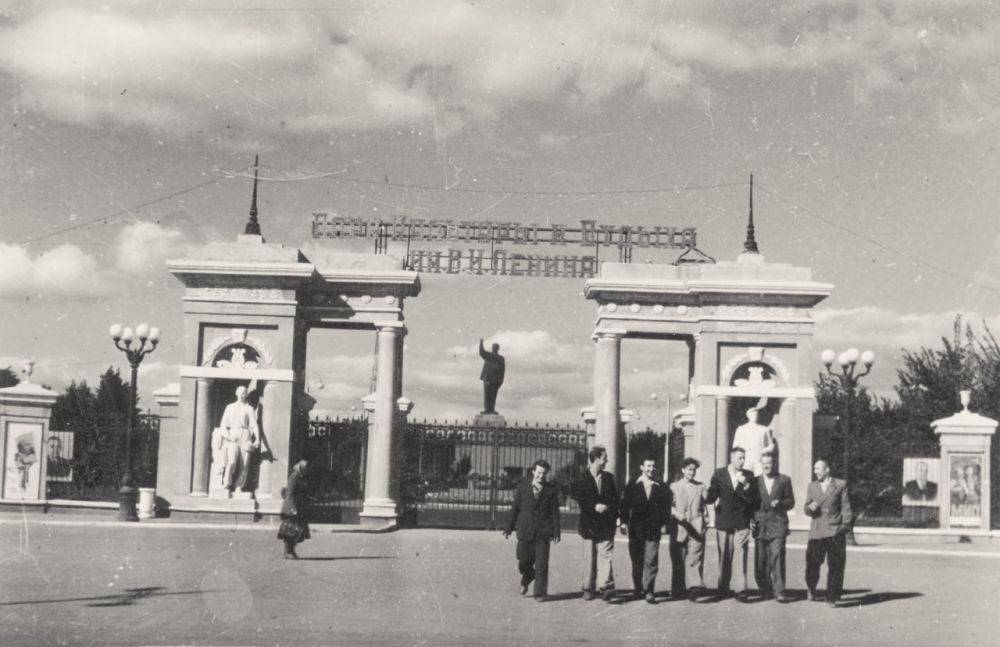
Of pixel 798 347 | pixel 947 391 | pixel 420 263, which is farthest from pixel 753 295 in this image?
pixel 947 391

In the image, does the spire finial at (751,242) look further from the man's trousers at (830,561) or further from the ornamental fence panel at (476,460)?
the man's trousers at (830,561)

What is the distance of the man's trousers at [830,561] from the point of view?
12.7m

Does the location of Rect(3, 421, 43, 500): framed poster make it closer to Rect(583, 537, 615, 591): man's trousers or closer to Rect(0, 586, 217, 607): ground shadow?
Rect(0, 586, 217, 607): ground shadow

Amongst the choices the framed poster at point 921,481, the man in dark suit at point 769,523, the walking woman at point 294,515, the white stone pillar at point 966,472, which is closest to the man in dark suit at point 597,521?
the man in dark suit at point 769,523

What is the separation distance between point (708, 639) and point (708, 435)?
13554 mm

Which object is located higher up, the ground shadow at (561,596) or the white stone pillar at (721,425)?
the white stone pillar at (721,425)

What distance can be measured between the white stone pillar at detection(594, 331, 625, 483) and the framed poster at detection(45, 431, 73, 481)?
456 inches

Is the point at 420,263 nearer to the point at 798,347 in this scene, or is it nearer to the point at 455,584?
the point at 798,347

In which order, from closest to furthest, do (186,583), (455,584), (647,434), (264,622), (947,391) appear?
(264,622) < (186,583) < (455,584) < (647,434) < (947,391)

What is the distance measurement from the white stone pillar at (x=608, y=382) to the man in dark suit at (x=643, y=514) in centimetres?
1086

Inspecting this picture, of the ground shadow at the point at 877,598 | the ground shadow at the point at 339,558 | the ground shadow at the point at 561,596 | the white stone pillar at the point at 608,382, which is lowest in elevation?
the ground shadow at the point at 339,558

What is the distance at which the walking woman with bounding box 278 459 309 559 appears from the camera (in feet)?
53.2

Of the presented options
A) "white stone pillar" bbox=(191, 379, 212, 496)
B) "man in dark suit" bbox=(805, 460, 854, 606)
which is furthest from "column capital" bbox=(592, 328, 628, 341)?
"man in dark suit" bbox=(805, 460, 854, 606)

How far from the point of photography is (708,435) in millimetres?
23469
